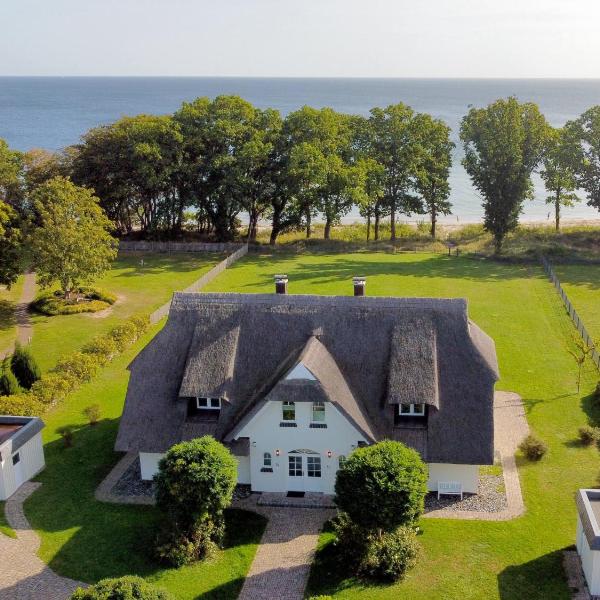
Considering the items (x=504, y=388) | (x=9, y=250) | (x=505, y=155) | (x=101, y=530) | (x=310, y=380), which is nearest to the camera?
(x=101, y=530)

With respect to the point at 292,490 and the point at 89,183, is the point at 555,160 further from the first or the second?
the point at 292,490

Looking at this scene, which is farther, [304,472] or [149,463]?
[149,463]

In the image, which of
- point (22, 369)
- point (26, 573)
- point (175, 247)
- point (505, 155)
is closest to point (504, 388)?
point (26, 573)

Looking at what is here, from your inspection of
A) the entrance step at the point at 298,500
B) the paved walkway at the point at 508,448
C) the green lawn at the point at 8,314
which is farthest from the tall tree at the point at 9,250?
the paved walkway at the point at 508,448

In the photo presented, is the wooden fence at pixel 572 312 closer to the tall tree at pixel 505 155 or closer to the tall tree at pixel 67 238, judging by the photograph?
the tall tree at pixel 505 155

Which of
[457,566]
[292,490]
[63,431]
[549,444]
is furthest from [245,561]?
[549,444]

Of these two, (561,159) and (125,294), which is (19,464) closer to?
(125,294)
